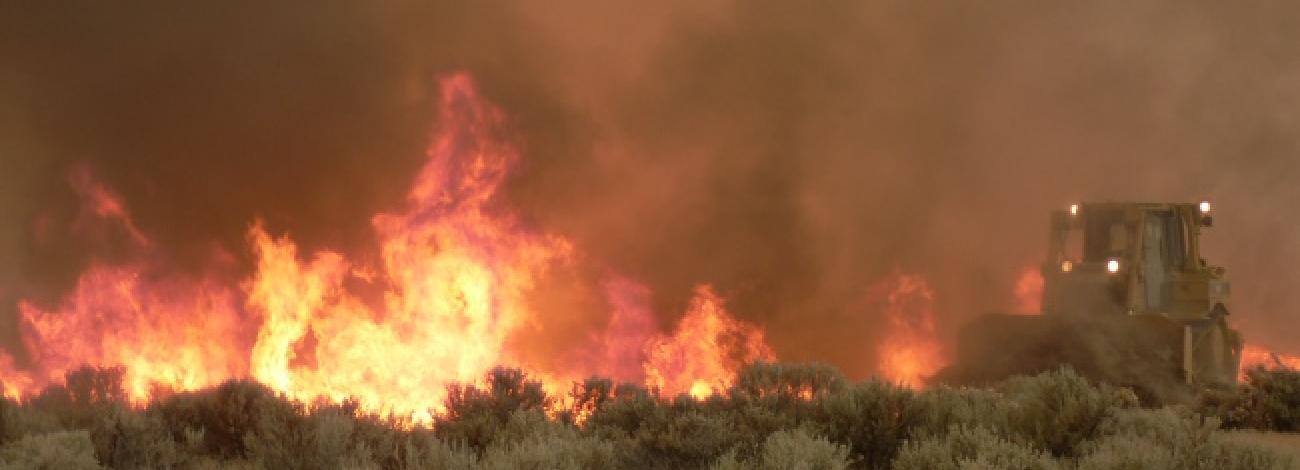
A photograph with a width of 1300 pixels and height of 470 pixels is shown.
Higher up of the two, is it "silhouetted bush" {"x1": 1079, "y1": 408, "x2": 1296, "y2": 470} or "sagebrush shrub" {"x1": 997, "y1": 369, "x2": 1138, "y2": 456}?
"sagebrush shrub" {"x1": 997, "y1": 369, "x2": 1138, "y2": 456}

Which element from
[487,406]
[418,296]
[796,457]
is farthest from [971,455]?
[418,296]

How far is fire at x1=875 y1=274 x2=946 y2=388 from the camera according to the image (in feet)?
94.3

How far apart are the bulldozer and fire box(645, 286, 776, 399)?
752 cm

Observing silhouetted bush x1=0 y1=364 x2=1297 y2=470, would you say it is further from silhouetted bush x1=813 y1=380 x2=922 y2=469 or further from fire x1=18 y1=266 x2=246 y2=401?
fire x1=18 y1=266 x2=246 y2=401

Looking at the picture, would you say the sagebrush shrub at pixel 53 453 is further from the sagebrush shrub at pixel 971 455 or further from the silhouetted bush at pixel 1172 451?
Answer: the silhouetted bush at pixel 1172 451

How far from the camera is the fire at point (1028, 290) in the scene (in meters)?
33.1

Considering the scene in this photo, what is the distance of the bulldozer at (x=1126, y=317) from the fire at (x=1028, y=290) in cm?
1331

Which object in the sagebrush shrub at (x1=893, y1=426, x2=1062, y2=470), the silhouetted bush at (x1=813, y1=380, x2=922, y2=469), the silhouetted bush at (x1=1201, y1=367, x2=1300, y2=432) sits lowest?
the sagebrush shrub at (x1=893, y1=426, x2=1062, y2=470)

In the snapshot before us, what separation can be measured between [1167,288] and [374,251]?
15798 millimetres

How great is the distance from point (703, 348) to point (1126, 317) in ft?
36.8

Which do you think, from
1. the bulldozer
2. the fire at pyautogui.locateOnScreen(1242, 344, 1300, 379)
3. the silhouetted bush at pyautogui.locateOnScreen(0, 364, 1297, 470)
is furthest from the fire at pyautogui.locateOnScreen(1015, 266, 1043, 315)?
the silhouetted bush at pyautogui.locateOnScreen(0, 364, 1297, 470)

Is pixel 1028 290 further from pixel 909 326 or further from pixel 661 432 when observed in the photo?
pixel 661 432

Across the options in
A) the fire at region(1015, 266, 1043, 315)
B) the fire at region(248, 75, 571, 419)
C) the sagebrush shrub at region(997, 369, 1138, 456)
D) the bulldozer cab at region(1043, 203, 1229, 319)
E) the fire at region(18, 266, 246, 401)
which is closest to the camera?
the sagebrush shrub at region(997, 369, 1138, 456)

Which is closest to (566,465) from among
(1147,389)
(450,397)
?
(450,397)
